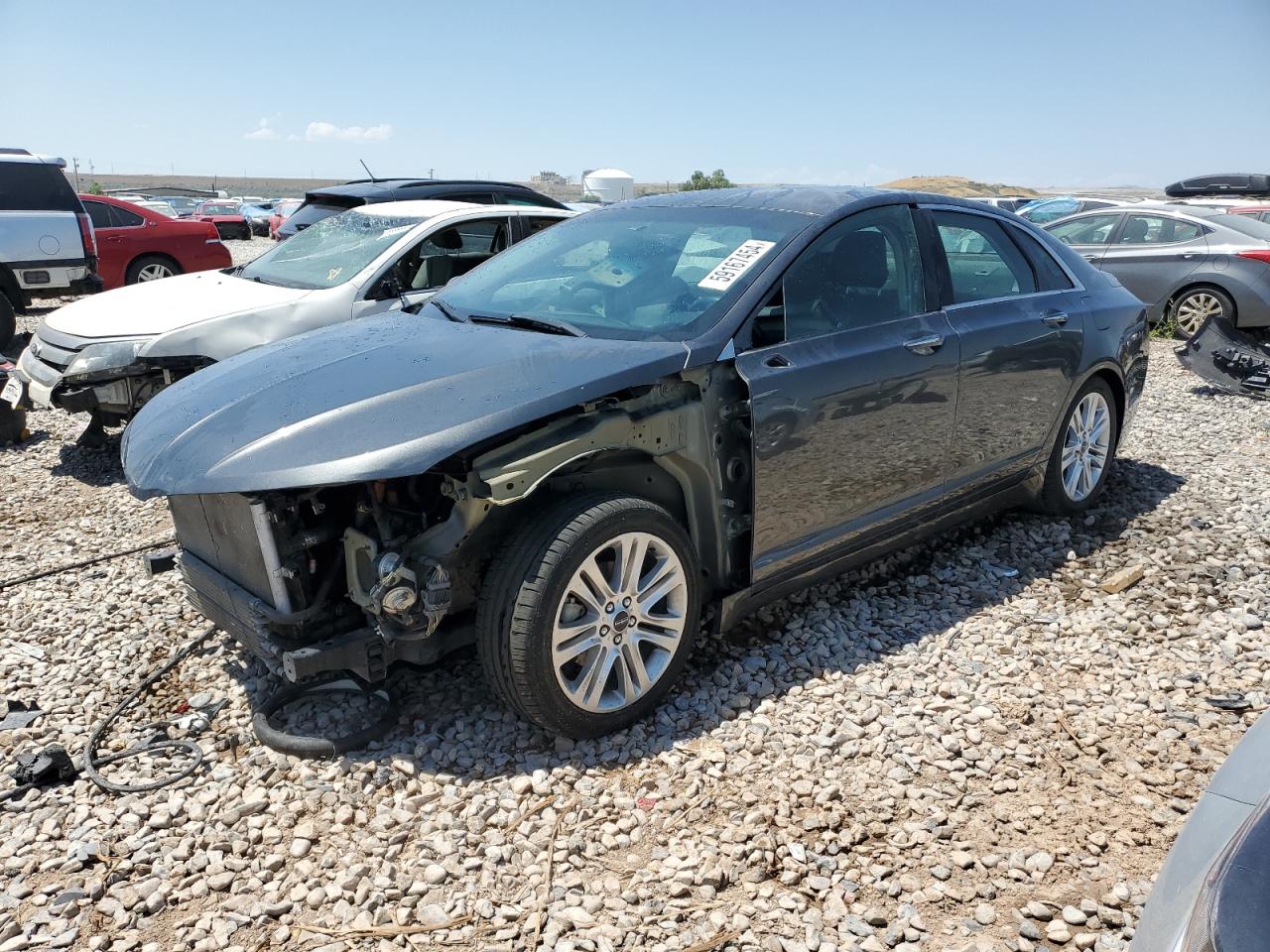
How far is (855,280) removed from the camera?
3859 millimetres

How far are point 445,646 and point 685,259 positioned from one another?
1731 mm

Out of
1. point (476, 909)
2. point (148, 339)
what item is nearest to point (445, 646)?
point (476, 909)

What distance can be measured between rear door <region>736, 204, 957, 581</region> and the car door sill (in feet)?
0.16

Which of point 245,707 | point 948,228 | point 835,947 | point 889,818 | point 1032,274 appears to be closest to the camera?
point 835,947

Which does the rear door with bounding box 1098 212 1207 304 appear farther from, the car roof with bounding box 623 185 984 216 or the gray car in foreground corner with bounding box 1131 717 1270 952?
the gray car in foreground corner with bounding box 1131 717 1270 952

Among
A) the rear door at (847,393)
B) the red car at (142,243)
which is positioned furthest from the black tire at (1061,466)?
the red car at (142,243)

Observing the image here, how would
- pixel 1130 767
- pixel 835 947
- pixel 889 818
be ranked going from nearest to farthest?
pixel 835 947
pixel 889 818
pixel 1130 767

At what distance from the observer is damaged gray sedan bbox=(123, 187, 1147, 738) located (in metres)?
2.93

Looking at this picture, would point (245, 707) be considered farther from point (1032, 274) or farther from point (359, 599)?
point (1032, 274)

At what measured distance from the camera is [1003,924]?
2449mm

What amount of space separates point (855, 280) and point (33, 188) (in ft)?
34.2

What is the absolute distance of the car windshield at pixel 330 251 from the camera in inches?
260

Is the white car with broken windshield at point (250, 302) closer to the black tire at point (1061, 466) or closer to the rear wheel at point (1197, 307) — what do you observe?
the black tire at point (1061, 466)

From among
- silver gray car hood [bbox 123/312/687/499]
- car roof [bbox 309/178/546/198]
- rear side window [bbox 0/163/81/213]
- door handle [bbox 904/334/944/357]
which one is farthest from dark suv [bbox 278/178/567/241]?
→ door handle [bbox 904/334/944/357]
